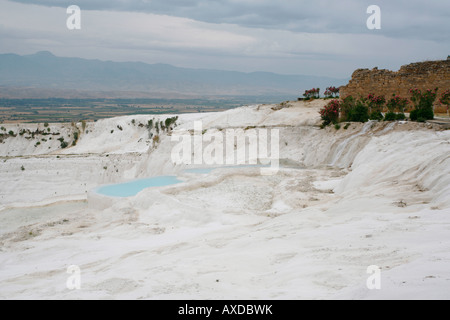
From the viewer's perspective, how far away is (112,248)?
10.2 metres

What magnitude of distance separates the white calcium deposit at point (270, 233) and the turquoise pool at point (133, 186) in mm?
775

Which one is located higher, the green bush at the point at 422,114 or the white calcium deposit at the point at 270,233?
the green bush at the point at 422,114

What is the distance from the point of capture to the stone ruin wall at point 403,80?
23641 millimetres

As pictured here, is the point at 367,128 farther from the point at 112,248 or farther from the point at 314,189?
the point at 112,248

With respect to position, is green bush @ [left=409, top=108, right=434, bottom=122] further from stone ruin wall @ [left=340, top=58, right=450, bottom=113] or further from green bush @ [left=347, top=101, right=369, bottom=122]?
stone ruin wall @ [left=340, top=58, right=450, bottom=113]

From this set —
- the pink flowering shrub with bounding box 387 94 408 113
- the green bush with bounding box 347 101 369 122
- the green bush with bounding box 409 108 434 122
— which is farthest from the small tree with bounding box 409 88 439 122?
the green bush with bounding box 347 101 369 122

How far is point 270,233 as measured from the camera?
30.5 ft

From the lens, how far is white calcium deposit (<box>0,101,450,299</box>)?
6.12 meters

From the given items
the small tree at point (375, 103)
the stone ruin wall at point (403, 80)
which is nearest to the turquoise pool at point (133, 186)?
the small tree at point (375, 103)

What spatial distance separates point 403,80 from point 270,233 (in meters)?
18.8

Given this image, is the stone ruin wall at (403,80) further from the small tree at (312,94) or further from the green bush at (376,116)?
the small tree at (312,94)

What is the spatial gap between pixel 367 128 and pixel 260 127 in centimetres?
853

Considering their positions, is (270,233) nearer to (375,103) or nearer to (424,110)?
(424,110)

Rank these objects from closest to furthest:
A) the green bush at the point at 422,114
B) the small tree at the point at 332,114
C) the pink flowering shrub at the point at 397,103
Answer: the green bush at the point at 422,114 → the pink flowering shrub at the point at 397,103 → the small tree at the point at 332,114
